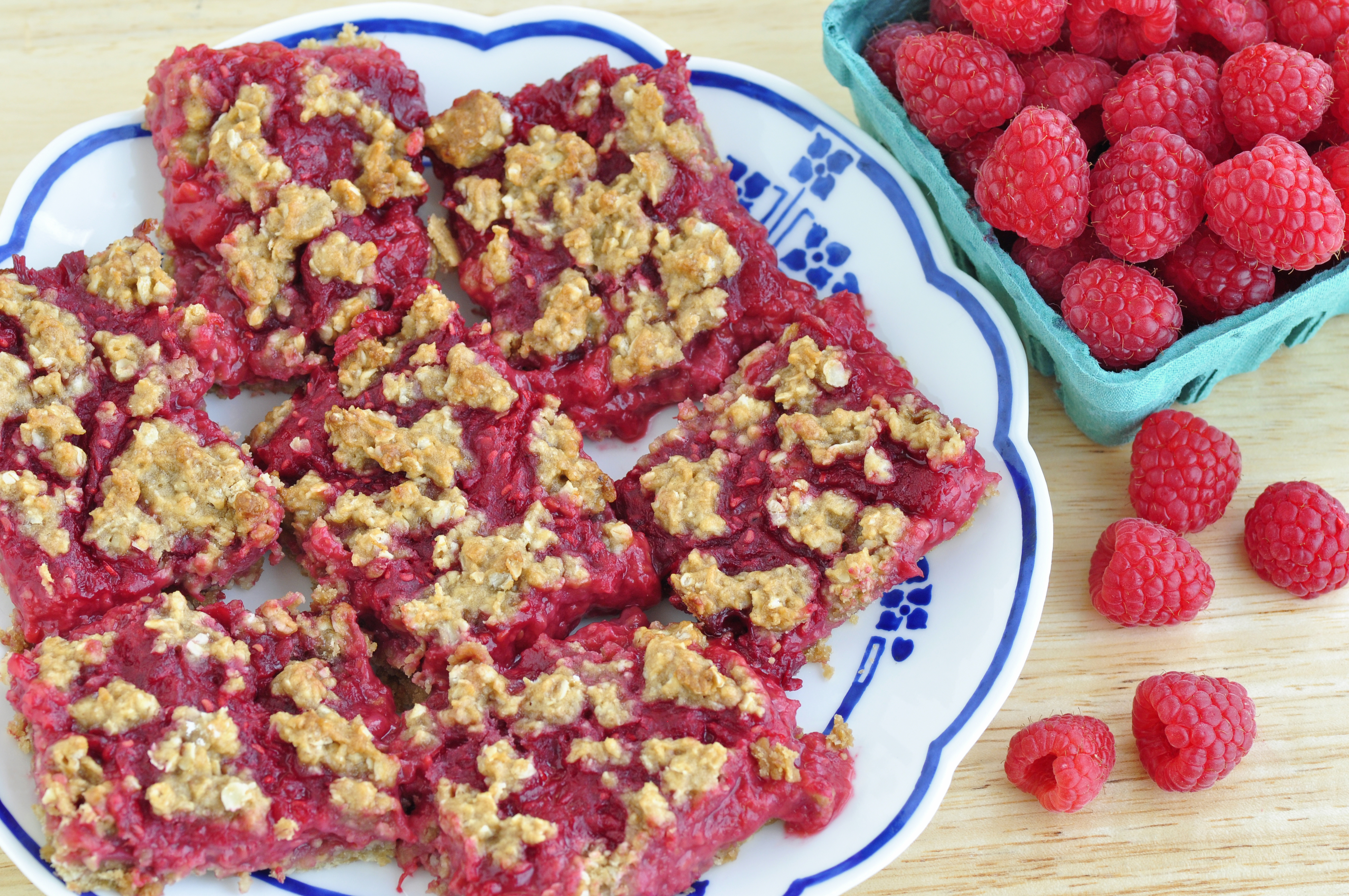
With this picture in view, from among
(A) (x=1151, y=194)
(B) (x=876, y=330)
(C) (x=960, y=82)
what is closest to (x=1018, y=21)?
(C) (x=960, y=82)

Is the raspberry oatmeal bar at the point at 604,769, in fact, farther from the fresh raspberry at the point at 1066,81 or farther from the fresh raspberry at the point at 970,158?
the fresh raspberry at the point at 1066,81

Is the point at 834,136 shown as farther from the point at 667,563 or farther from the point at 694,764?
the point at 694,764

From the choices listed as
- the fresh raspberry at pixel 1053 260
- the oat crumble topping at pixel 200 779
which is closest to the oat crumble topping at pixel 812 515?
the fresh raspberry at pixel 1053 260

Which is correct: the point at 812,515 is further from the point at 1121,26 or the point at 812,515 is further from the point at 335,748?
the point at 1121,26

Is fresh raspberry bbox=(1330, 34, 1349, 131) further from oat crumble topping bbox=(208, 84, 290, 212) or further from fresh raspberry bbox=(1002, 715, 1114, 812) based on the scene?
oat crumble topping bbox=(208, 84, 290, 212)

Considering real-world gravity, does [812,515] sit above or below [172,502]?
below

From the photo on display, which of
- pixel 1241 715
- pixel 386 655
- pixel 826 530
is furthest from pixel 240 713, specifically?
pixel 1241 715
